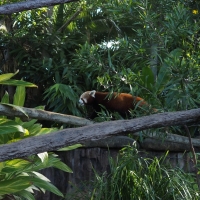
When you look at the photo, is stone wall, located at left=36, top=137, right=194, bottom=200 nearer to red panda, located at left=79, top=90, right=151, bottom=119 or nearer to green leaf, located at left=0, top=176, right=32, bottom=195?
red panda, located at left=79, top=90, right=151, bottom=119

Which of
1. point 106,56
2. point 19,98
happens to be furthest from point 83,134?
point 106,56

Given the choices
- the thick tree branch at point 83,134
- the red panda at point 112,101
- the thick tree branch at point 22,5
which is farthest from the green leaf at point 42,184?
the thick tree branch at point 83,134

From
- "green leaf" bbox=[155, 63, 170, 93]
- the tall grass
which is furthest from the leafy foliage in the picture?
"green leaf" bbox=[155, 63, 170, 93]

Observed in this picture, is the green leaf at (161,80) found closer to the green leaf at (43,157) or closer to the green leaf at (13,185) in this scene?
the green leaf at (43,157)

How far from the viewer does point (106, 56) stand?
602cm

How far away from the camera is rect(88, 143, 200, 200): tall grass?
4004 mm

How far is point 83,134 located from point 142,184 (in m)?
1.80

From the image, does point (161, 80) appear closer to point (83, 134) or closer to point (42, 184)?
point (42, 184)

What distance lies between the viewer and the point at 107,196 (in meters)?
4.08

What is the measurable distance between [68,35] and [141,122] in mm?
4813

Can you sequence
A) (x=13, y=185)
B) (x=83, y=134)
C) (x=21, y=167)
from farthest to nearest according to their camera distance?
(x=21, y=167), (x=13, y=185), (x=83, y=134)

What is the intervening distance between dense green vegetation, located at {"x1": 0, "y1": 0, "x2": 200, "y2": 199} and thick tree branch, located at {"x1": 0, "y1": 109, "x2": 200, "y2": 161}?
154cm

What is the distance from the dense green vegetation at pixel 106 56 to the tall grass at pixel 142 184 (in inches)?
0.7

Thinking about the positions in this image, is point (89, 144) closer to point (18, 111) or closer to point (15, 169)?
point (15, 169)
